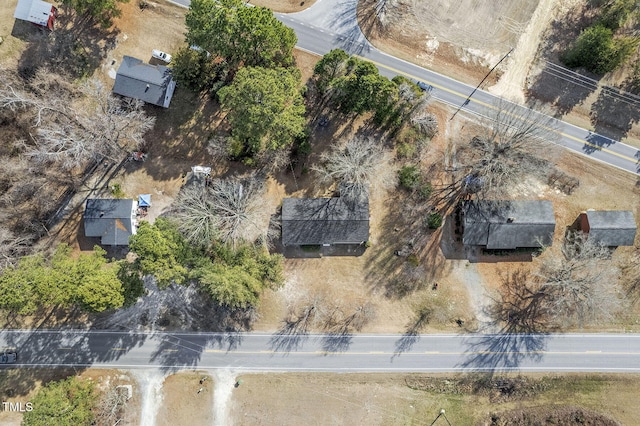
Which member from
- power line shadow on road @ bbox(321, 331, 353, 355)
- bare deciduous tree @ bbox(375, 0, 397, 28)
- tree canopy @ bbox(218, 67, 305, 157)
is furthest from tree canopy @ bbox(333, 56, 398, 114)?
power line shadow on road @ bbox(321, 331, 353, 355)

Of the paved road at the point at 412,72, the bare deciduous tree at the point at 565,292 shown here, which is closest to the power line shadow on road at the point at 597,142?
the paved road at the point at 412,72

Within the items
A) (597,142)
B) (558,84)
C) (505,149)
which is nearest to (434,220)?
(505,149)

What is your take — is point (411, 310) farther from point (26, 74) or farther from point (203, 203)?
point (26, 74)

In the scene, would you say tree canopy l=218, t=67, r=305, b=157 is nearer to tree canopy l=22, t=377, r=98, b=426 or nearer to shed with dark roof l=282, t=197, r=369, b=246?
shed with dark roof l=282, t=197, r=369, b=246

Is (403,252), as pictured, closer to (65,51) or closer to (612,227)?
(612,227)

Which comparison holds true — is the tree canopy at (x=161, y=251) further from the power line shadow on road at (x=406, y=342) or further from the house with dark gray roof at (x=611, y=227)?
the house with dark gray roof at (x=611, y=227)

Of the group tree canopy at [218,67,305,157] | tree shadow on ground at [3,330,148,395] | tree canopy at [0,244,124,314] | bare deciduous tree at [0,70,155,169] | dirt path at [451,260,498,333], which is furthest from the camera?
dirt path at [451,260,498,333]
